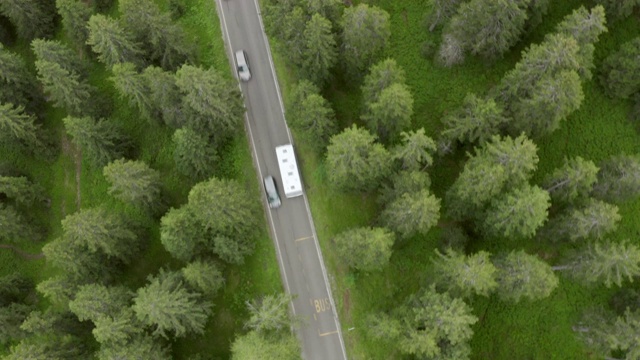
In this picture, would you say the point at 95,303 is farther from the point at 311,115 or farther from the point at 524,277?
the point at 524,277

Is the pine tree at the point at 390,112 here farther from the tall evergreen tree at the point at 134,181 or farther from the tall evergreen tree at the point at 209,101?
the tall evergreen tree at the point at 134,181

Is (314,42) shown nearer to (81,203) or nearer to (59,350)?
(81,203)

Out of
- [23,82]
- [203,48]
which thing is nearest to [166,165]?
[203,48]

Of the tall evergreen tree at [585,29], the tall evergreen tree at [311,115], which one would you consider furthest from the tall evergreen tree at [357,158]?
the tall evergreen tree at [585,29]

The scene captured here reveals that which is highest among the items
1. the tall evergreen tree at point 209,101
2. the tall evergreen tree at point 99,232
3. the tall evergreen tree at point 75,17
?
the tall evergreen tree at point 75,17

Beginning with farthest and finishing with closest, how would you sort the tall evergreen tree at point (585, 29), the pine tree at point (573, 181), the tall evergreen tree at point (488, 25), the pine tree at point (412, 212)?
the tall evergreen tree at point (488, 25), the tall evergreen tree at point (585, 29), the pine tree at point (573, 181), the pine tree at point (412, 212)

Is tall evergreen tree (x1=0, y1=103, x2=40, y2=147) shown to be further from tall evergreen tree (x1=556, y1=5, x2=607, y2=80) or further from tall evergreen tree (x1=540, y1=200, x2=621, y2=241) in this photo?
tall evergreen tree (x1=540, y1=200, x2=621, y2=241)
